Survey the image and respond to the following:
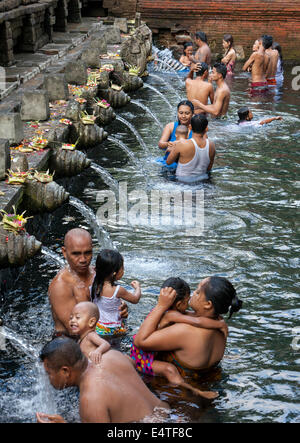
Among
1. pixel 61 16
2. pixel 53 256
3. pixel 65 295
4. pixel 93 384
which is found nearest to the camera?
pixel 93 384

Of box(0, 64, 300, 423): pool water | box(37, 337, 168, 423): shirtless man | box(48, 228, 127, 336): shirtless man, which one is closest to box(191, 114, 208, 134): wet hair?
box(0, 64, 300, 423): pool water

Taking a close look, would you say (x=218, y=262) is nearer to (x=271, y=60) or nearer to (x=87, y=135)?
(x=87, y=135)

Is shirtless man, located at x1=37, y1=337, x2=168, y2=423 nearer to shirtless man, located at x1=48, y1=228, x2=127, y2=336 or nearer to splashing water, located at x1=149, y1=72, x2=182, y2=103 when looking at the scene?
shirtless man, located at x1=48, y1=228, x2=127, y2=336

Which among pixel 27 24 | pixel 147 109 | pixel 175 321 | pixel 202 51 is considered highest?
pixel 27 24

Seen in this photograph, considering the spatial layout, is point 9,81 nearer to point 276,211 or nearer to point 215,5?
point 276,211

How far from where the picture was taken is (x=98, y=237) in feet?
26.1

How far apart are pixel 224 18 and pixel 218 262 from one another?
48.0 feet

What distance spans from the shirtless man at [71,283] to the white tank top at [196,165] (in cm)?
417

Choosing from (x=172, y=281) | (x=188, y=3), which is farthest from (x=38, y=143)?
(x=188, y=3)

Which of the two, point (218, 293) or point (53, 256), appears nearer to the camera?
point (218, 293)

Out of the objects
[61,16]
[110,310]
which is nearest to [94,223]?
[110,310]

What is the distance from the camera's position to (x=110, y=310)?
18.5 ft
